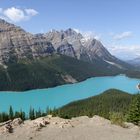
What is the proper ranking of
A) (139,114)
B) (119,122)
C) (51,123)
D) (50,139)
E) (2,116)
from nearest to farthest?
(50,139) → (51,123) → (119,122) → (139,114) → (2,116)

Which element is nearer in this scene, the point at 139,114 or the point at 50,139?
the point at 50,139

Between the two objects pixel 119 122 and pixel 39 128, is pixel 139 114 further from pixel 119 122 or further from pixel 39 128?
pixel 39 128

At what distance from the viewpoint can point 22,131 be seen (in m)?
32.7

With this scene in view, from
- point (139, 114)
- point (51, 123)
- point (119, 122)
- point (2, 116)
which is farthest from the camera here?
point (2, 116)

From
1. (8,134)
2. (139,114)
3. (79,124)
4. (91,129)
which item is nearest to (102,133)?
(91,129)

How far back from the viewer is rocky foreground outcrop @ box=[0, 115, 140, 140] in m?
31.5

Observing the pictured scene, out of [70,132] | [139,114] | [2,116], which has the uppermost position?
[70,132]

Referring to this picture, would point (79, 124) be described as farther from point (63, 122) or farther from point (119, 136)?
point (119, 136)

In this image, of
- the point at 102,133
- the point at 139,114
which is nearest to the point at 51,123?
the point at 102,133

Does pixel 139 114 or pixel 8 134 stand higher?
pixel 8 134

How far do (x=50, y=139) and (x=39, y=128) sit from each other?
3.47m

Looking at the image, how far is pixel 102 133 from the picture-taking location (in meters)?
33.7

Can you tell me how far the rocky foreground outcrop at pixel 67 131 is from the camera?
3153 cm

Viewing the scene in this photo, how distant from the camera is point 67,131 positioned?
3369 centimetres
